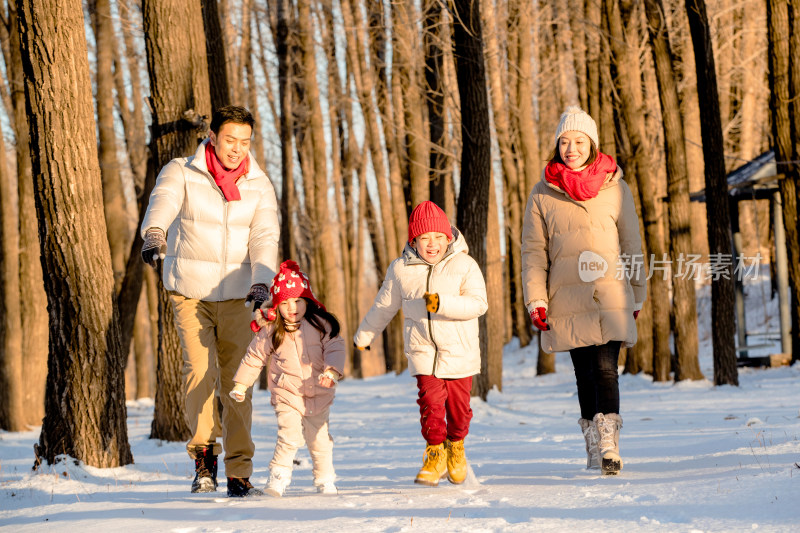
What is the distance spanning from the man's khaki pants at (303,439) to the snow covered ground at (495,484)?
0.19m

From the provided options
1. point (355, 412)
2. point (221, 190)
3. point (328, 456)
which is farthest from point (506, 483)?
point (355, 412)

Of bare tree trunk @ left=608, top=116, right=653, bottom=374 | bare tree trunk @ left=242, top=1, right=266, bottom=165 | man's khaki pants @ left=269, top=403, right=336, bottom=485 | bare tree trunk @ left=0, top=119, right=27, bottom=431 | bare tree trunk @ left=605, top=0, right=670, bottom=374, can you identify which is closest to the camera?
man's khaki pants @ left=269, top=403, right=336, bottom=485

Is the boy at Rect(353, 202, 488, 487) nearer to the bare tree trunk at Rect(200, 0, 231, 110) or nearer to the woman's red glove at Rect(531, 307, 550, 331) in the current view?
the woman's red glove at Rect(531, 307, 550, 331)

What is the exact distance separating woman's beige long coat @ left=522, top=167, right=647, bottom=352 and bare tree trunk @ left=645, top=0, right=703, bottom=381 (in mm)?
8676

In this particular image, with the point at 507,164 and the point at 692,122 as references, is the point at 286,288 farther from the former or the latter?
the point at 692,122

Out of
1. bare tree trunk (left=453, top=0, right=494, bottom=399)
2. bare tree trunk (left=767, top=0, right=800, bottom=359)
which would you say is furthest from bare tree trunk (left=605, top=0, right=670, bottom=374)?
bare tree trunk (left=453, top=0, right=494, bottom=399)

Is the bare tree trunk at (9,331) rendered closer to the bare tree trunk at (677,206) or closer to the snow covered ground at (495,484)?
the snow covered ground at (495,484)

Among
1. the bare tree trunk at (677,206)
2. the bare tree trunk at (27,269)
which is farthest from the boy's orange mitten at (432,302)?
the bare tree trunk at (27,269)

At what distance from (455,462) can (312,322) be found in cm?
119

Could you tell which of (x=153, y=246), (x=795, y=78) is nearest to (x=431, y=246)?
(x=153, y=246)

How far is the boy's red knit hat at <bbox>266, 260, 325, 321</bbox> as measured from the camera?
509 centimetres

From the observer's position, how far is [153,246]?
4789 mm

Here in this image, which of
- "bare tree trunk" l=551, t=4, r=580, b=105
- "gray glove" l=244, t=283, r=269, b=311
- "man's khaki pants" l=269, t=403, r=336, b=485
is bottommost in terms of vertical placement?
"man's khaki pants" l=269, t=403, r=336, b=485

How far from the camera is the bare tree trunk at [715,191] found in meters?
12.6
